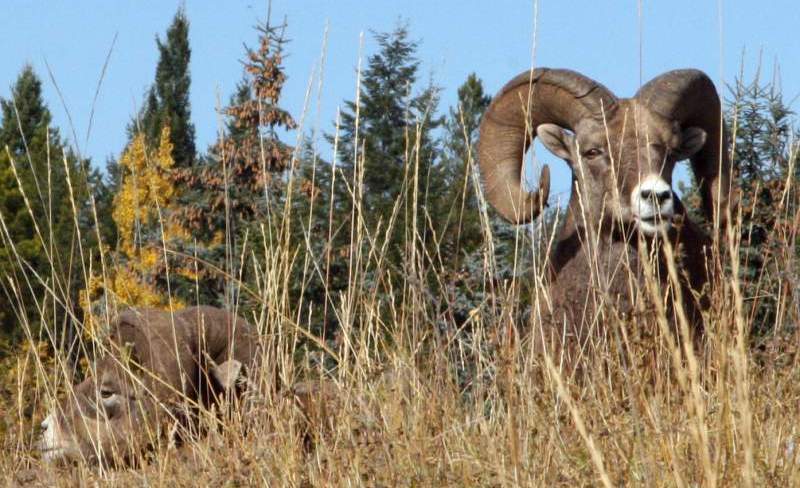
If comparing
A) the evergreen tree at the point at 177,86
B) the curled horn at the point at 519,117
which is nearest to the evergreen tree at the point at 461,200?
the curled horn at the point at 519,117

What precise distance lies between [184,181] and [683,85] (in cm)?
1758

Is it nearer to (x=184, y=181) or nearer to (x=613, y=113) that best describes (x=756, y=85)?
(x=613, y=113)

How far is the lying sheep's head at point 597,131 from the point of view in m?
7.84

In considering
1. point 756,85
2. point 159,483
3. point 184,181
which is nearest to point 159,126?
point 184,181

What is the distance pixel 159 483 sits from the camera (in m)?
4.75

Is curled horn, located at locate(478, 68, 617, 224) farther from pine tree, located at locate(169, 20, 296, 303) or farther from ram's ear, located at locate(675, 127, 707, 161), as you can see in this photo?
pine tree, located at locate(169, 20, 296, 303)

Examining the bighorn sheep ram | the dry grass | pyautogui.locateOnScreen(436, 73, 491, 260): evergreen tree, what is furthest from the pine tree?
the dry grass

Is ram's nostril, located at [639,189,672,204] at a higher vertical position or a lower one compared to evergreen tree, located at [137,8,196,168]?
lower

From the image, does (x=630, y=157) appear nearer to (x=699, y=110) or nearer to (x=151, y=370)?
(x=699, y=110)

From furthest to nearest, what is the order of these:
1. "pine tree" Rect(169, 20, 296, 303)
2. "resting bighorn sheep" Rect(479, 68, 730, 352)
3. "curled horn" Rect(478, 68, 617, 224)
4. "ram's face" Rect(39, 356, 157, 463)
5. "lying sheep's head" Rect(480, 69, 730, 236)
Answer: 1. "pine tree" Rect(169, 20, 296, 303)
2. "curled horn" Rect(478, 68, 617, 224)
3. "lying sheep's head" Rect(480, 69, 730, 236)
4. "resting bighorn sheep" Rect(479, 68, 730, 352)
5. "ram's face" Rect(39, 356, 157, 463)

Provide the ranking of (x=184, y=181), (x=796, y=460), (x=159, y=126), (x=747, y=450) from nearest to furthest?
(x=747, y=450), (x=796, y=460), (x=184, y=181), (x=159, y=126)

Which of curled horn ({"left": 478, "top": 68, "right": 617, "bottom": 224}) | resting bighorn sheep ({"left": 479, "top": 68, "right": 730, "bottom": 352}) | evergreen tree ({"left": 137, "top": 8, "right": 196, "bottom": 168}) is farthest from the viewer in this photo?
evergreen tree ({"left": 137, "top": 8, "right": 196, "bottom": 168})

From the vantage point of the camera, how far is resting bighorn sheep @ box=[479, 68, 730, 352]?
24.1ft

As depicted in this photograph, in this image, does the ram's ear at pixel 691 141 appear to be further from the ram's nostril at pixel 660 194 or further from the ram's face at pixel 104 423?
the ram's face at pixel 104 423
